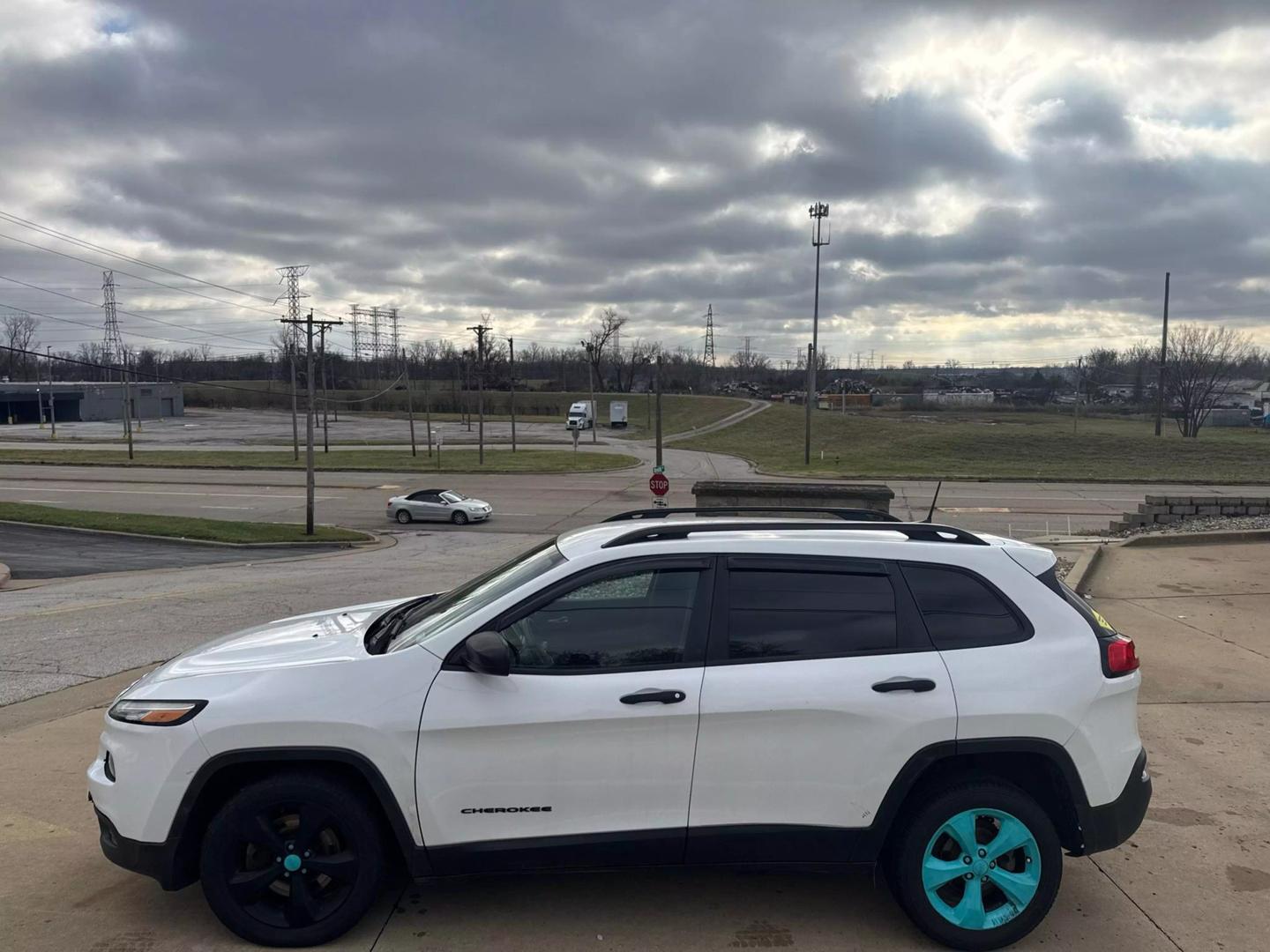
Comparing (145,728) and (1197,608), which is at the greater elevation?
(145,728)

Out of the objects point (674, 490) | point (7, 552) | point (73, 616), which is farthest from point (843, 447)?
point (73, 616)

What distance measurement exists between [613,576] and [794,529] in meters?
0.94

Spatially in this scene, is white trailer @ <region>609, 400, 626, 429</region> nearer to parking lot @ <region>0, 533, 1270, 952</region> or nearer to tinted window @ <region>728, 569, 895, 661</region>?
parking lot @ <region>0, 533, 1270, 952</region>

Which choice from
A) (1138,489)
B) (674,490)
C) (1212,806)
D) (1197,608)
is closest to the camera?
(1212,806)

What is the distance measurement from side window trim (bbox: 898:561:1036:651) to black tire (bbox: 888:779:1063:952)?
0.61 metres

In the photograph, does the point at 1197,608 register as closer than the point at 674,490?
Yes

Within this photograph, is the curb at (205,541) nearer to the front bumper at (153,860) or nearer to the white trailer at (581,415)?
the front bumper at (153,860)

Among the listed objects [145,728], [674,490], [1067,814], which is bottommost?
[674,490]

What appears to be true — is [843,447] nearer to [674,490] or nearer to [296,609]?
[674,490]

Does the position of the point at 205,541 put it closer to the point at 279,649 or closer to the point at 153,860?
the point at 279,649

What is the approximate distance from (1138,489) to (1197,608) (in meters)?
30.7

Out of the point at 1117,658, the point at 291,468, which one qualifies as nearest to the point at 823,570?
the point at 1117,658

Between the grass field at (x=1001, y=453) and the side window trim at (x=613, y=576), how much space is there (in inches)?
1443

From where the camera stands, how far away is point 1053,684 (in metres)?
3.45
